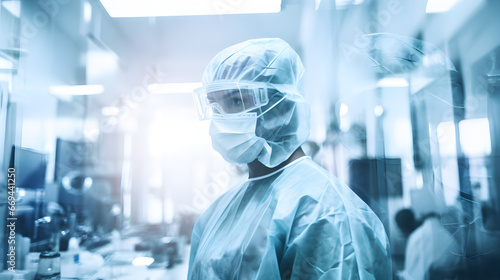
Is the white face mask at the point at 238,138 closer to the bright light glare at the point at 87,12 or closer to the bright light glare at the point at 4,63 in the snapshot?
the bright light glare at the point at 87,12

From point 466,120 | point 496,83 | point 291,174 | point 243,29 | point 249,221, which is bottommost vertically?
point 249,221

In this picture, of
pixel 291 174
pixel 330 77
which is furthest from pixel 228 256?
pixel 330 77

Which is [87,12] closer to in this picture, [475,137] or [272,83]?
[272,83]

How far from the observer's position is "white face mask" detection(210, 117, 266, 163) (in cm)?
83

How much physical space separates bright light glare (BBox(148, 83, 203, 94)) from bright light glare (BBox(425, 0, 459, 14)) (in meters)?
0.86

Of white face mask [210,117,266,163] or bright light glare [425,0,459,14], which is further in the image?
bright light glare [425,0,459,14]

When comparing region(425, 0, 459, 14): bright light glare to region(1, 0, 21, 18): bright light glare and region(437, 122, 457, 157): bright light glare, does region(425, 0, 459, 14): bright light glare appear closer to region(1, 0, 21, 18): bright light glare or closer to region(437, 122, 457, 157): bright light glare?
region(437, 122, 457, 157): bright light glare

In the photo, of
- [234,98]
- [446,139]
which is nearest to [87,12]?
[234,98]

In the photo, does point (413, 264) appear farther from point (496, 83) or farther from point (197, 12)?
point (197, 12)

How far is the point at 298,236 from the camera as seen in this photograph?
0.68 meters

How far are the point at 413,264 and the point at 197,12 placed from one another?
3.96ft

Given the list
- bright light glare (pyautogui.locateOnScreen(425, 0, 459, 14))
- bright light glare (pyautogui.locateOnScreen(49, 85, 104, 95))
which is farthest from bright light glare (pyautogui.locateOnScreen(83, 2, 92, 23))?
bright light glare (pyautogui.locateOnScreen(425, 0, 459, 14))

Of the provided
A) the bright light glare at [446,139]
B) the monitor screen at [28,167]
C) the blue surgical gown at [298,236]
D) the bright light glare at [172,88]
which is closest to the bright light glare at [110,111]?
the bright light glare at [172,88]

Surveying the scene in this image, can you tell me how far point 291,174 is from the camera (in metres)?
0.83
